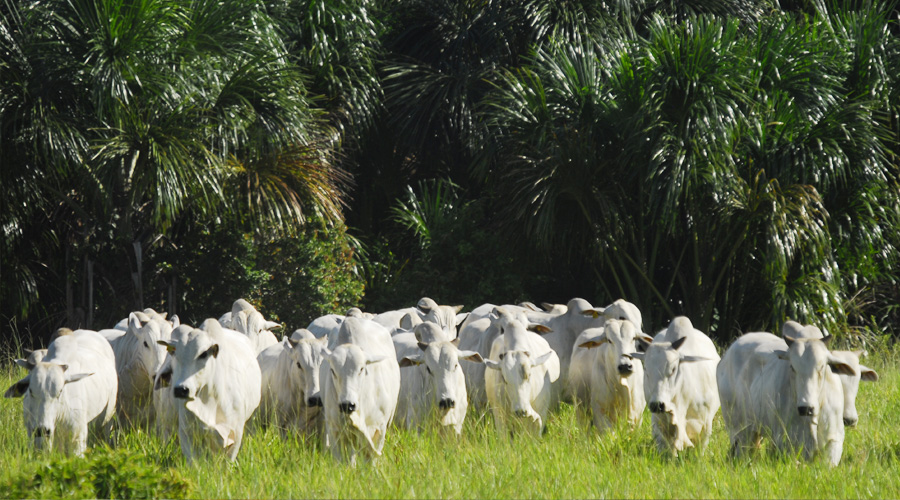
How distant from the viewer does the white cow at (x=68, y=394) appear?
7617 millimetres

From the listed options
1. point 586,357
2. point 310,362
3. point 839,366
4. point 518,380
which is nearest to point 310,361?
point 310,362

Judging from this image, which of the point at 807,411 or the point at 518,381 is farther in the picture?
the point at 518,381

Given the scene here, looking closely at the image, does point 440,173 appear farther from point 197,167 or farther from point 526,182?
point 197,167

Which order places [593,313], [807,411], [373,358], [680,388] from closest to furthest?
[807,411]
[373,358]
[680,388]
[593,313]

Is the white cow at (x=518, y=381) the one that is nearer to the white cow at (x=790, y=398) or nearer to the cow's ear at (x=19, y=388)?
the white cow at (x=790, y=398)

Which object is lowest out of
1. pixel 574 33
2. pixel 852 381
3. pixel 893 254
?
pixel 852 381

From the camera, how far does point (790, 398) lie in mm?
7379

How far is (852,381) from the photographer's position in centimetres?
776

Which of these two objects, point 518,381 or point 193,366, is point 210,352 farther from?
point 518,381

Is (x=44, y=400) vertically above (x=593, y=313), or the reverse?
(x=593, y=313)

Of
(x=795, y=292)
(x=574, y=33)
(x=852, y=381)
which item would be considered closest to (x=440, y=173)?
(x=574, y=33)

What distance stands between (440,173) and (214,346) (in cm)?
1105

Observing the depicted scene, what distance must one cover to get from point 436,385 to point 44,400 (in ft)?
9.43

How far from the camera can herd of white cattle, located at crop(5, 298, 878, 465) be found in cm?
753
